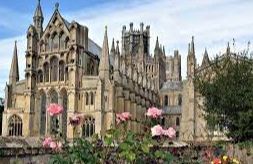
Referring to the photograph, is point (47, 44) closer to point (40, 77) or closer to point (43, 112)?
point (40, 77)

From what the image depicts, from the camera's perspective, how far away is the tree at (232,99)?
3050cm

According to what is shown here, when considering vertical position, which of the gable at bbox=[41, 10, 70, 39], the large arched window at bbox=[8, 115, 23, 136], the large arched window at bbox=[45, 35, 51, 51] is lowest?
the large arched window at bbox=[8, 115, 23, 136]

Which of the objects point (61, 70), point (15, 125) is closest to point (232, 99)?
point (61, 70)

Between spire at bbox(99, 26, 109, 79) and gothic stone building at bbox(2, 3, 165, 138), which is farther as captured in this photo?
spire at bbox(99, 26, 109, 79)

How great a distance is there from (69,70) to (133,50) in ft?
187

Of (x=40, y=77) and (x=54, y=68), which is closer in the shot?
(x=54, y=68)

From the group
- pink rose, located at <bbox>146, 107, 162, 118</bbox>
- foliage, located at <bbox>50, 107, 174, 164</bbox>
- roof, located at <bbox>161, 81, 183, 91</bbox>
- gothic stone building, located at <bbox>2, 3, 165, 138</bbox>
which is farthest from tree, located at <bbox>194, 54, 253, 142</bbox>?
roof, located at <bbox>161, 81, 183, 91</bbox>

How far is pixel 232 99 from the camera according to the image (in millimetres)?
32219

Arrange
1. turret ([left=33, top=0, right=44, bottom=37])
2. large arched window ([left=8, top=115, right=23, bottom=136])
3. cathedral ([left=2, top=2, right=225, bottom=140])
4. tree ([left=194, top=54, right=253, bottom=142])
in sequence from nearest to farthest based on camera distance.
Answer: tree ([left=194, top=54, right=253, bottom=142])
cathedral ([left=2, top=2, right=225, bottom=140])
large arched window ([left=8, top=115, right=23, bottom=136])
turret ([left=33, top=0, right=44, bottom=37])

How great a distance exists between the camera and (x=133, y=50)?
4719 inches

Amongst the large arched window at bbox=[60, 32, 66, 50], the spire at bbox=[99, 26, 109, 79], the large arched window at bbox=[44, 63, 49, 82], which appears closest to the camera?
the spire at bbox=[99, 26, 109, 79]

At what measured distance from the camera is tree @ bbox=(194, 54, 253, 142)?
30.5 meters

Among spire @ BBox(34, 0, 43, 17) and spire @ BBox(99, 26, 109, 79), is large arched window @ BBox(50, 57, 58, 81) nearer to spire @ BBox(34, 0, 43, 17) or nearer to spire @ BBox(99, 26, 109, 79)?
spire @ BBox(99, 26, 109, 79)

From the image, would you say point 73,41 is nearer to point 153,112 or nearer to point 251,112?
point 251,112
